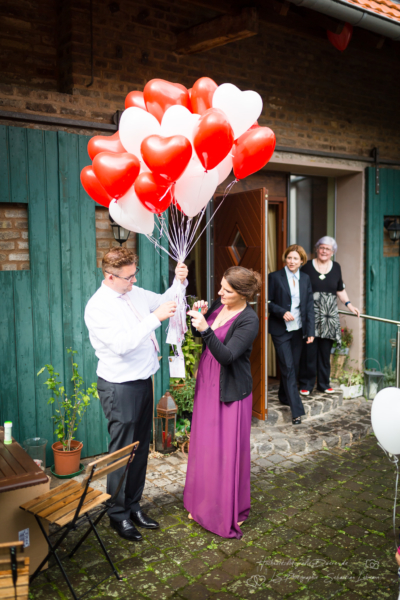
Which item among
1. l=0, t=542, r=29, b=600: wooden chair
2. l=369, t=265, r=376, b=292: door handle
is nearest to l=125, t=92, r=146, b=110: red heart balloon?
l=0, t=542, r=29, b=600: wooden chair

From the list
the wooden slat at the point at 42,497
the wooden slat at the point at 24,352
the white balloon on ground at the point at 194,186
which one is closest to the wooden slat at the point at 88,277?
the wooden slat at the point at 24,352

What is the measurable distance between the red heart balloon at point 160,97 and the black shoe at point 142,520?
105 inches

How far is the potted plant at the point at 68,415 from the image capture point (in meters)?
4.33

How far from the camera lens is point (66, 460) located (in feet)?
14.2

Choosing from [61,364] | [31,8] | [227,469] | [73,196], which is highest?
[31,8]

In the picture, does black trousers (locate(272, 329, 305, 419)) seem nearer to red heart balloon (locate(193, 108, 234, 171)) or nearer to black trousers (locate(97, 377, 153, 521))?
black trousers (locate(97, 377, 153, 521))

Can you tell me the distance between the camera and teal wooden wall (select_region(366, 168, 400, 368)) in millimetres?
7016

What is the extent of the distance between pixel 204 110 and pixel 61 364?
258 centimetres

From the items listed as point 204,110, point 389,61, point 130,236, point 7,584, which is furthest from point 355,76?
point 7,584

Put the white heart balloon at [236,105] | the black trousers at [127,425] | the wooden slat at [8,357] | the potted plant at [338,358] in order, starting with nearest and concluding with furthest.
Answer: the white heart balloon at [236,105] → the black trousers at [127,425] → the wooden slat at [8,357] → the potted plant at [338,358]

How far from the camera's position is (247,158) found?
3057mm

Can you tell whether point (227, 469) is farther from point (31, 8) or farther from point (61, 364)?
point (31, 8)

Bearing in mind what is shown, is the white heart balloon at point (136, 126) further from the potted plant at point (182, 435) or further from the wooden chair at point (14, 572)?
the potted plant at point (182, 435)

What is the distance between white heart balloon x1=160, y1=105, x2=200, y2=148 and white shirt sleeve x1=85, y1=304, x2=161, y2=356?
114 cm
